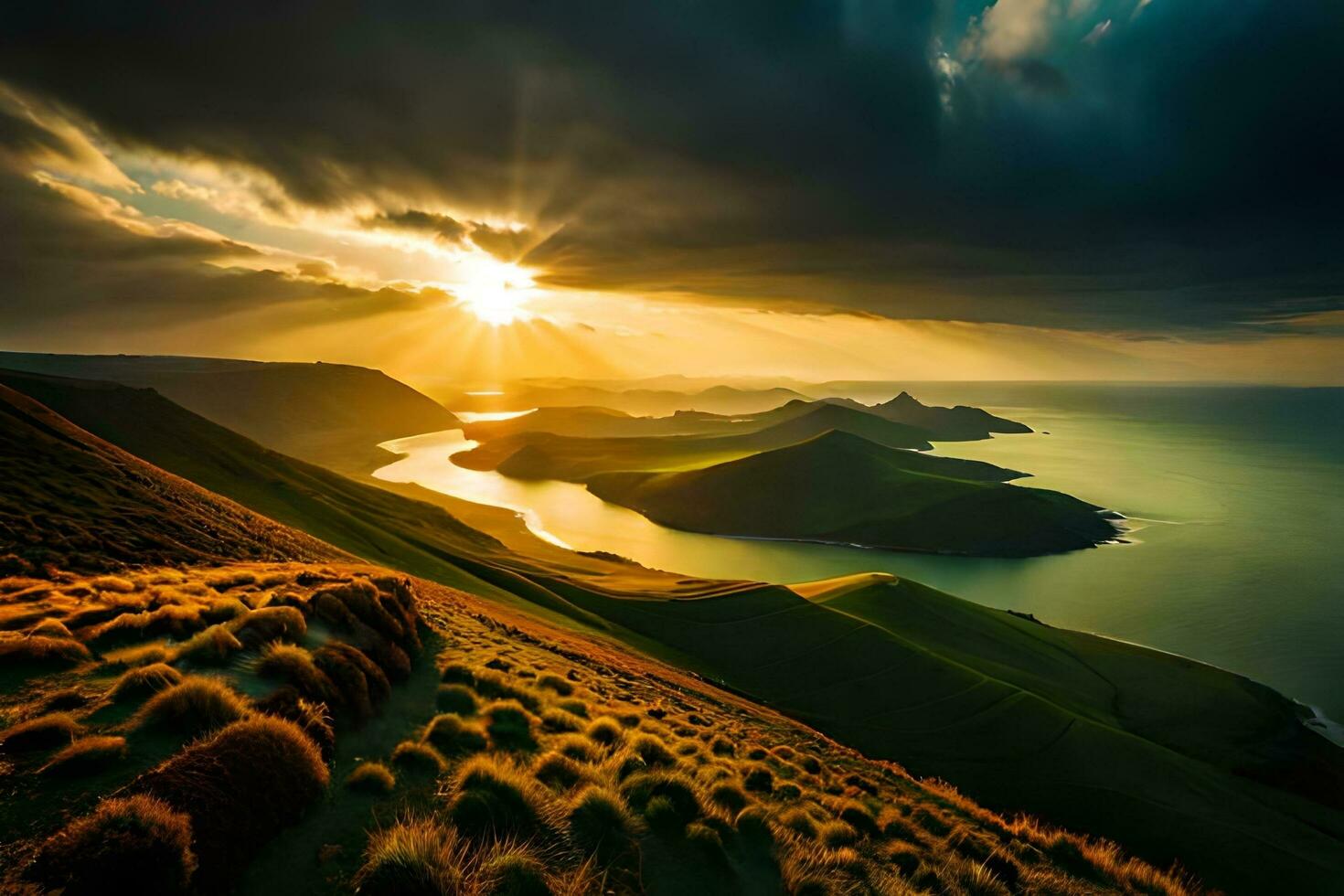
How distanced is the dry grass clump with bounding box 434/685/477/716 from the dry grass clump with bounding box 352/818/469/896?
620 cm

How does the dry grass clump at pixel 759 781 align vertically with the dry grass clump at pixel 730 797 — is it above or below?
below

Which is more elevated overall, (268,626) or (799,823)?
(268,626)

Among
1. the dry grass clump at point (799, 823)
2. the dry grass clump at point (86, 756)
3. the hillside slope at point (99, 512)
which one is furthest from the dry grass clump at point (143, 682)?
the hillside slope at point (99, 512)

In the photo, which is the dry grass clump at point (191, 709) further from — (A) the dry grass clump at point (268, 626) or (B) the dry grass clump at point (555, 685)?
(B) the dry grass clump at point (555, 685)

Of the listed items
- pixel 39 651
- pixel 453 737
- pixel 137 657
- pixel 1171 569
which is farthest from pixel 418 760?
pixel 1171 569

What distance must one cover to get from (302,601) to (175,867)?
30.5 feet

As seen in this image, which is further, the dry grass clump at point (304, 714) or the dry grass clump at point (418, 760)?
the dry grass clump at point (418, 760)

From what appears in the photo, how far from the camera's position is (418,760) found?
9.05 m

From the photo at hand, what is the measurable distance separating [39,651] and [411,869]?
8845 millimetres

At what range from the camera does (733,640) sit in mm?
55781

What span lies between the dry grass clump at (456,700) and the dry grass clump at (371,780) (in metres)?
3.92

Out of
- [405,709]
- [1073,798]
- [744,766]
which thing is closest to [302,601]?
[405,709]

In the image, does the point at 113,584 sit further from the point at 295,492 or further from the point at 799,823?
the point at 295,492

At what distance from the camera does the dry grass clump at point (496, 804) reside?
733cm
